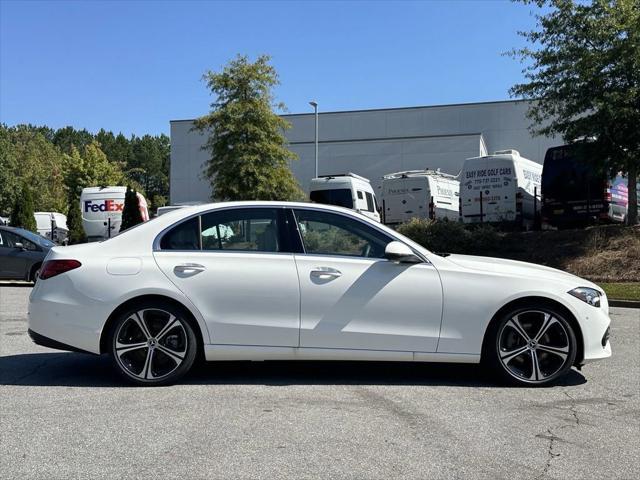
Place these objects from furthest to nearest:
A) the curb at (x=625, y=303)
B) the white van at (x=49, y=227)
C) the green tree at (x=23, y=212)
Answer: the white van at (x=49, y=227), the green tree at (x=23, y=212), the curb at (x=625, y=303)

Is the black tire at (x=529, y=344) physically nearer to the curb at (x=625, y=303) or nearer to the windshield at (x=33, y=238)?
the curb at (x=625, y=303)

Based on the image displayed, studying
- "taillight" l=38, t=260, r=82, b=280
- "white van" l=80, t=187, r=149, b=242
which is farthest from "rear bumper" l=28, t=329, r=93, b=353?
"white van" l=80, t=187, r=149, b=242

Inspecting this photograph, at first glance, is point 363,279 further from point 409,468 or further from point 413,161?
point 413,161

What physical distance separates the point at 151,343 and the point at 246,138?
22.9 m

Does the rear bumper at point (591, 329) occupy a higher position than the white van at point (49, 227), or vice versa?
the white van at point (49, 227)

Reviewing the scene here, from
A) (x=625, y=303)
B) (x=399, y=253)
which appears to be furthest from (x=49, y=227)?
(x=399, y=253)

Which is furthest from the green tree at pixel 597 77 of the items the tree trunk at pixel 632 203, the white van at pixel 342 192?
the white van at pixel 342 192

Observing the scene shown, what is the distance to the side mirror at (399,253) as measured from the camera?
5117 mm

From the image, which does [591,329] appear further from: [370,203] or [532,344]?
[370,203]

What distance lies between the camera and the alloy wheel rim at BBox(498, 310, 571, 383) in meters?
5.24

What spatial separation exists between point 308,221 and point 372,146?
38766 mm

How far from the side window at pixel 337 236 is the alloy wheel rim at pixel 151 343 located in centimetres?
133

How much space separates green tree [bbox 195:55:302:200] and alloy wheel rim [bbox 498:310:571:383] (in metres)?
21.7

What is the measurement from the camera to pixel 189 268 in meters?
5.16
